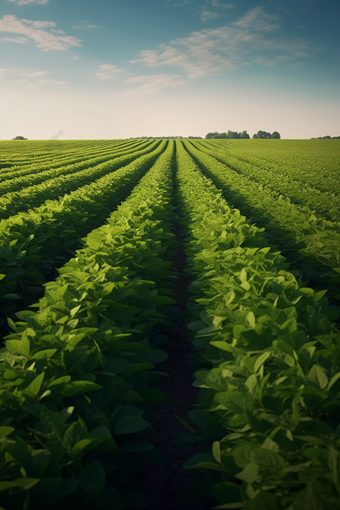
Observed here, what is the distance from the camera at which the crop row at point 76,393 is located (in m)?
1.44

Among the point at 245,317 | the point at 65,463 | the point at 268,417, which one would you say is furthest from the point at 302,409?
the point at 65,463

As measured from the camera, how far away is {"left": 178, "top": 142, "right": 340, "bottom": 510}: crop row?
135cm

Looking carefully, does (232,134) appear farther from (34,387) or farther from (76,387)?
(34,387)

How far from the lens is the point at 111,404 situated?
2002 millimetres

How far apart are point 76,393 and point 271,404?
103 centimetres

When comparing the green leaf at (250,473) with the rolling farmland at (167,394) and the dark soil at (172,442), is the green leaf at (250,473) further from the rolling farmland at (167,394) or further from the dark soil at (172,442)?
the dark soil at (172,442)

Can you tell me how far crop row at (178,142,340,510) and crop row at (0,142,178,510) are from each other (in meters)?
0.43

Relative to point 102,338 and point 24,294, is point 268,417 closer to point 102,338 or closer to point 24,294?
point 102,338

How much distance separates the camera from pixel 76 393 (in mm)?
1886

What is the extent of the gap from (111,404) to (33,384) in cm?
49

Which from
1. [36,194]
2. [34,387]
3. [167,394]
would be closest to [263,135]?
[36,194]

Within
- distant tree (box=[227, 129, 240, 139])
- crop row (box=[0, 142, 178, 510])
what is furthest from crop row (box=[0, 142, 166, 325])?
distant tree (box=[227, 129, 240, 139])

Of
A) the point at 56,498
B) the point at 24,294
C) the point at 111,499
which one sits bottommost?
the point at 24,294

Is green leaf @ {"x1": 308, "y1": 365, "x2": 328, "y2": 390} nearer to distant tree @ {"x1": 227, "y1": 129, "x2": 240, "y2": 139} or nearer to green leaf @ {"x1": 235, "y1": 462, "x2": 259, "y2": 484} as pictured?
green leaf @ {"x1": 235, "y1": 462, "x2": 259, "y2": 484}
